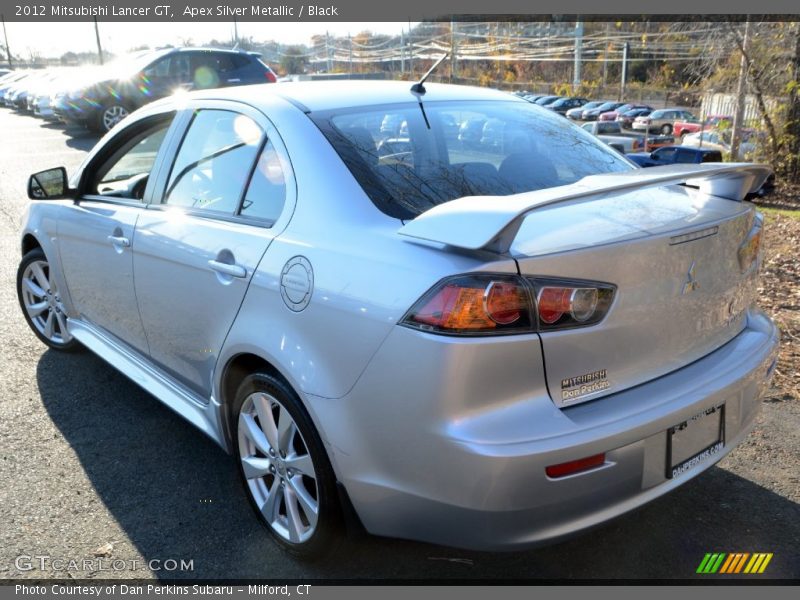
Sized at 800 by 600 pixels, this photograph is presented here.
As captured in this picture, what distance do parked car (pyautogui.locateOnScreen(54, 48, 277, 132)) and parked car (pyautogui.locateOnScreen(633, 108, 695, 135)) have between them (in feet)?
78.9

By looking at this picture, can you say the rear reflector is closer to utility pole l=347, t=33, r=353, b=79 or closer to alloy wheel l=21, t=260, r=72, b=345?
alloy wheel l=21, t=260, r=72, b=345

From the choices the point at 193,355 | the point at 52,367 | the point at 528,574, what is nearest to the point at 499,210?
the point at 528,574

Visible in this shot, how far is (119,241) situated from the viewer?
351 cm

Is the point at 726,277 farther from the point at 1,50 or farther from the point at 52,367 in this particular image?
the point at 1,50

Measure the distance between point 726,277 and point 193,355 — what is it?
211 centimetres

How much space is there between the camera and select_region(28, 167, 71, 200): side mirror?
164 inches

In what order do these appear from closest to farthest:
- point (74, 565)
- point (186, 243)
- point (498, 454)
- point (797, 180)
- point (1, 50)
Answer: point (498, 454) < point (74, 565) < point (186, 243) < point (797, 180) < point (1, 50)

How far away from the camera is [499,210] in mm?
1999

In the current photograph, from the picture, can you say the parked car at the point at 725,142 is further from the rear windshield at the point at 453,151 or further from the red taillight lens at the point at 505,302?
the red taillight lens at the point at 505,302

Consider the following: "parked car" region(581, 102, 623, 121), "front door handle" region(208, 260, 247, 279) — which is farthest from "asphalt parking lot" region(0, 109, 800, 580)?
"parked car" region(581, 102, 623, 121)

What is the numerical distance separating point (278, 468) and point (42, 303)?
113 inches

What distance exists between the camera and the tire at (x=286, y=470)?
96.0 inches

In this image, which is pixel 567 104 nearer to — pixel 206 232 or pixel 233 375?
pixel 206 232

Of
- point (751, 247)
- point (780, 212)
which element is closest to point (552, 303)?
point (751, 247)
